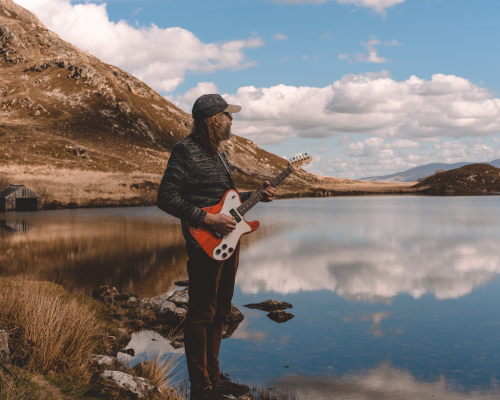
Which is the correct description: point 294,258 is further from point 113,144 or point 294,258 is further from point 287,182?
point 287,182

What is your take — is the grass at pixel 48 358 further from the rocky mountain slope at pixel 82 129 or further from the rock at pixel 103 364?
the rocky mountain slope at pixel 82 129

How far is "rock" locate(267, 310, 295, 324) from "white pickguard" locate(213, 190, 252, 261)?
297 inches

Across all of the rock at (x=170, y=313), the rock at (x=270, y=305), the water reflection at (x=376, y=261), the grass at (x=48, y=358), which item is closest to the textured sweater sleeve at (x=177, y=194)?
the grass at (x=48, y=358)

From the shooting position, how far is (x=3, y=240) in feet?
87.8

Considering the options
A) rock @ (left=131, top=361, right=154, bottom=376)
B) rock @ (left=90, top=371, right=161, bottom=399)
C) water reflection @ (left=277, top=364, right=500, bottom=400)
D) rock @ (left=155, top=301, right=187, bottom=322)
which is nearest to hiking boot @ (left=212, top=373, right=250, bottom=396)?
rock @ (left=90, top=371, right=161, bottom=399)

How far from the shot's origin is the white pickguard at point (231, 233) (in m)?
5.14

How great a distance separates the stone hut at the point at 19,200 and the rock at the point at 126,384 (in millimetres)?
54680

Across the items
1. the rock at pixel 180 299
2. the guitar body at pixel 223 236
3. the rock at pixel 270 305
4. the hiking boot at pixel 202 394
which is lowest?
the rock at pixel 270 305

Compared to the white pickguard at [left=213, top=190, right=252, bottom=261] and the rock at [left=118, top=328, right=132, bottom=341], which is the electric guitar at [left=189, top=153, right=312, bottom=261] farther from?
the rock at [left=118, top=328, right=132, bottom=341]

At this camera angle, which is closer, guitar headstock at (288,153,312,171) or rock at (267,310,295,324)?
guitar headstock at (288,153,312,171)

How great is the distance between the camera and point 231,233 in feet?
17.2

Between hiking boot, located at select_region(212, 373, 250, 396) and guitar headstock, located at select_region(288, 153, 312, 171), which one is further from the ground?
guitar headstock, located at select_region(288, 153, 312, 171)

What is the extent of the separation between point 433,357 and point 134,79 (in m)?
162

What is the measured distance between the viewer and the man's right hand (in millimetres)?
5012
